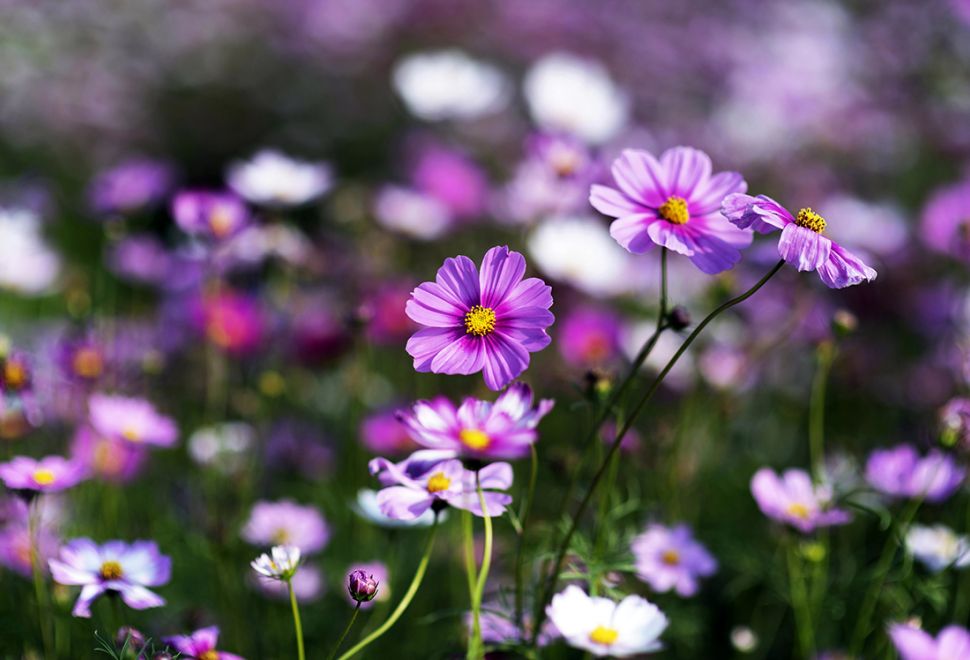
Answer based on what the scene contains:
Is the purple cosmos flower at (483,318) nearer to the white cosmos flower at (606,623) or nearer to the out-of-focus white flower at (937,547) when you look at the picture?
the white cosmos flower at (606,623)

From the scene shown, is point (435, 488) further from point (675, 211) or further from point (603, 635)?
point (675, 211)

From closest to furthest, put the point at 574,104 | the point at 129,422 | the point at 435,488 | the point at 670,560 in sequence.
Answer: the point at 435,488 < the point at 670,560 < the point at 129,422 < the point at 574,104

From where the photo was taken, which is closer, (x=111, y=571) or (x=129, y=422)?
(x=111, y=571)

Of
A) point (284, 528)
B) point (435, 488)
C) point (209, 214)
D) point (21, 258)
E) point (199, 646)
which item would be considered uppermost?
point (21, 258)

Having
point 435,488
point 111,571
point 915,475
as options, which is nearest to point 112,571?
point 111,571

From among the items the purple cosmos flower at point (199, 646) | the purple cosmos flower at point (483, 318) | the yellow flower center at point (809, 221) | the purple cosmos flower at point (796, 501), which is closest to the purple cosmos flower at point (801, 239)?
the yellow flower center at point (809, 221)

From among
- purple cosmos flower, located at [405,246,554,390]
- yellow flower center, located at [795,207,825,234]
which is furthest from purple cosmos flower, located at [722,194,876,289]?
purple cosmos flower, located at [405,246,554,390]

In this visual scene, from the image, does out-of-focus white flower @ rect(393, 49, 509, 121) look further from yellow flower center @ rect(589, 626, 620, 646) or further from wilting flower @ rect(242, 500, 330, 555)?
yellow flower center @ rect(589, 626, 620, 646)
